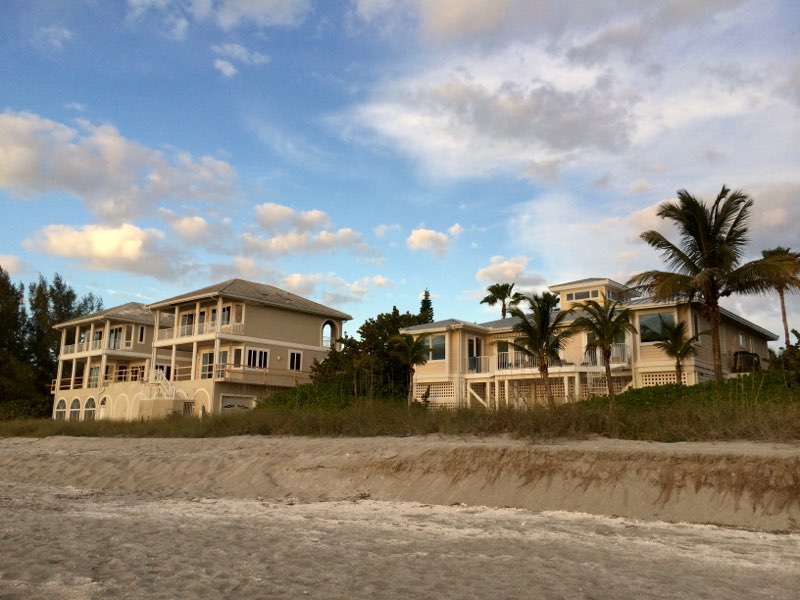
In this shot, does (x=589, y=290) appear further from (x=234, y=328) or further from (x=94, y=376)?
(x=94, y=376)

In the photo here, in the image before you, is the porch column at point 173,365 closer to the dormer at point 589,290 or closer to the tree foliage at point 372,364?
the tree foliage at point 372,364

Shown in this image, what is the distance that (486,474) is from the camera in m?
13.3

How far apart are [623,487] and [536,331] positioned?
16551mm

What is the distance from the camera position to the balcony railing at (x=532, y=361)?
31.6 meters

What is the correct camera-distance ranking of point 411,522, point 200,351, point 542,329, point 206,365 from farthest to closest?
1. point 200,351
2. point 206,365
3. point 542,329
4. point 411,522

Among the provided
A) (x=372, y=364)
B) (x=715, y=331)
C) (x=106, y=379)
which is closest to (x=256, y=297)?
(x=372, y=364)

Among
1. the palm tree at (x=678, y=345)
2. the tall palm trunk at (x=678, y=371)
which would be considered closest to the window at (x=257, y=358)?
the palm tree at (x=678, y=345)

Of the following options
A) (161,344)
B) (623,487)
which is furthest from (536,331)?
(161,344)

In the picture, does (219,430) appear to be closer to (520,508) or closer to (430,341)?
(520,508)

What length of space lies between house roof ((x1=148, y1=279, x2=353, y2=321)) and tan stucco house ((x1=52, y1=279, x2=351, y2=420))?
0.08m

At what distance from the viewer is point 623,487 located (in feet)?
38.7

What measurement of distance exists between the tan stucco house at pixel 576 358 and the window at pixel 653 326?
4 cm

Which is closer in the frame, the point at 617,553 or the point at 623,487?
the point at 617,553

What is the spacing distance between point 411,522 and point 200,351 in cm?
3792
